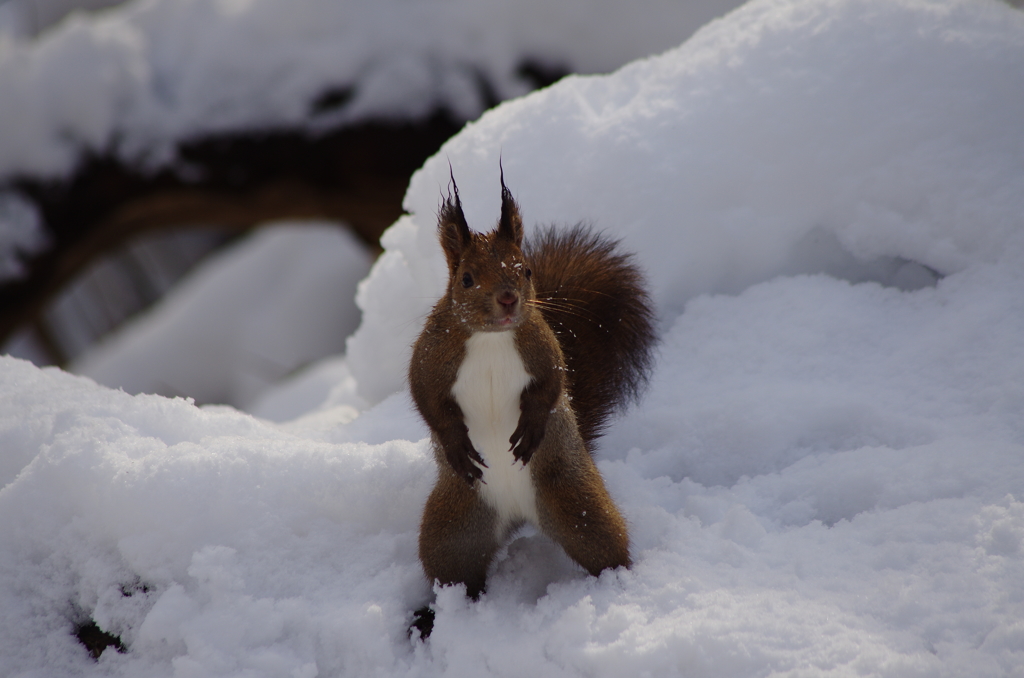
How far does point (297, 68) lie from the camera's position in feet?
8.52

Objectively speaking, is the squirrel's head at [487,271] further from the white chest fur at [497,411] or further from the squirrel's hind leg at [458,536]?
the squirrel's hind leg at [458,536]

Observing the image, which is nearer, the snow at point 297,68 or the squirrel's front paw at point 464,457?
the squirrel's front paw at point 464,457

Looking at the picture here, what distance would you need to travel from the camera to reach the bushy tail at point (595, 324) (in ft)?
3.56

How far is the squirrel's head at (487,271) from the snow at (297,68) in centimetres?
169

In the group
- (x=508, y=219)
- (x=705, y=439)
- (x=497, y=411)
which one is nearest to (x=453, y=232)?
(x=508, y=219)

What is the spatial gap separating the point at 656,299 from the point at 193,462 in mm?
813

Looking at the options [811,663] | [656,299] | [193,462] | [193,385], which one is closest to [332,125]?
[656,299]

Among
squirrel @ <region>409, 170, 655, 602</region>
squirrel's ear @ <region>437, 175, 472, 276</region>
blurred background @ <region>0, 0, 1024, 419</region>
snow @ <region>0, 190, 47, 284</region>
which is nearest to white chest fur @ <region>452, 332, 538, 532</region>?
squirrel @ <region>409, 170, 655, 602</region>

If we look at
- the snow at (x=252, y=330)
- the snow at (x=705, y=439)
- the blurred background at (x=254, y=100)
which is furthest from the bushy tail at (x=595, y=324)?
the snow at (x=252, y=330)

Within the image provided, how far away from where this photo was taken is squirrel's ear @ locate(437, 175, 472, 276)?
3.01 feet

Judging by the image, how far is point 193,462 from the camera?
1.00m

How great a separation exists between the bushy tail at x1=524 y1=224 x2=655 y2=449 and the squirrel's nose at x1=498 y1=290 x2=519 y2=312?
22 cm

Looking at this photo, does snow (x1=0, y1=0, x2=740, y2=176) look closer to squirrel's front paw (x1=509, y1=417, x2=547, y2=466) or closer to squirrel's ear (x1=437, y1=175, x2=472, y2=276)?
squirrel's ear (x1=437, y1=175, x2=472, y2=276)

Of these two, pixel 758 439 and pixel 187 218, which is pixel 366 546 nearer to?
pixel 758 439
